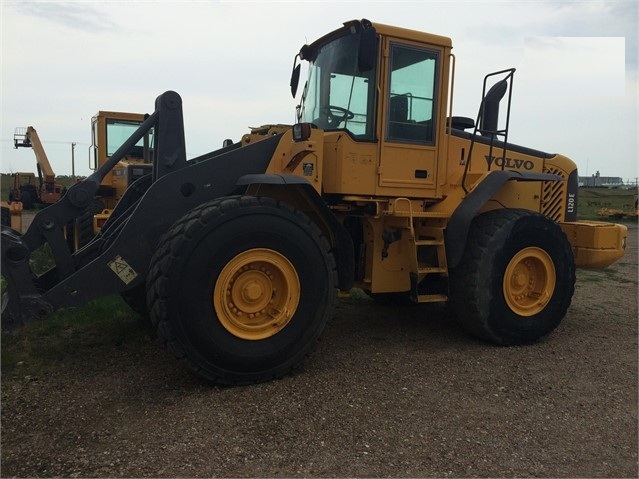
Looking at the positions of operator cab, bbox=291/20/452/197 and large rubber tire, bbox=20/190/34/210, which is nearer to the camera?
operator cab, bbox=291/20/452/197

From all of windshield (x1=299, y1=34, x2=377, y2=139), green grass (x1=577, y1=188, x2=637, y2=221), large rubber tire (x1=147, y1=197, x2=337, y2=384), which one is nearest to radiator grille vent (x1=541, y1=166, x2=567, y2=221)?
windshield (x1=299, y1=34, x2=377, y2=139)

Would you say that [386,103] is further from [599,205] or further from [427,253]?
[599,205]

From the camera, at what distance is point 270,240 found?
13.9 ft

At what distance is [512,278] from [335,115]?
94.9 inches

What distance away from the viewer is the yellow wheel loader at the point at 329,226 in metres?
4.04

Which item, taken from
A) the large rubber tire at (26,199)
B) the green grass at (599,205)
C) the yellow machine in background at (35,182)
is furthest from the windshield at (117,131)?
the large rubber tire at (26,199)

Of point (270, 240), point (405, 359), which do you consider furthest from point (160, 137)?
point (405, 359)

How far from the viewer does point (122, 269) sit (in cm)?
421

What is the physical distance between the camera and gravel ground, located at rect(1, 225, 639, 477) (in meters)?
3.17

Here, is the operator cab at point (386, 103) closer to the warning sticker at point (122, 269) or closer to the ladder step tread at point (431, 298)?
the ladder step tread at point (431, 298)

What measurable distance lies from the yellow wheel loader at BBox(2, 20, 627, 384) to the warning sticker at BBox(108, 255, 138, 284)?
0.6 inches

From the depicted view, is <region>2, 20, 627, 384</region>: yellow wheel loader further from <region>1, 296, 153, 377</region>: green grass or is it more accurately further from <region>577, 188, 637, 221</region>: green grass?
<region>577, 188, 637, 221</region>: green grass

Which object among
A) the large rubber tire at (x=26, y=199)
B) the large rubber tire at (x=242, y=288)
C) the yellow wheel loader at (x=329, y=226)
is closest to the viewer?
the large rubber tire at (x=242, y=288)

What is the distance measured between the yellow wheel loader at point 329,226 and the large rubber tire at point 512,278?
16 mm
